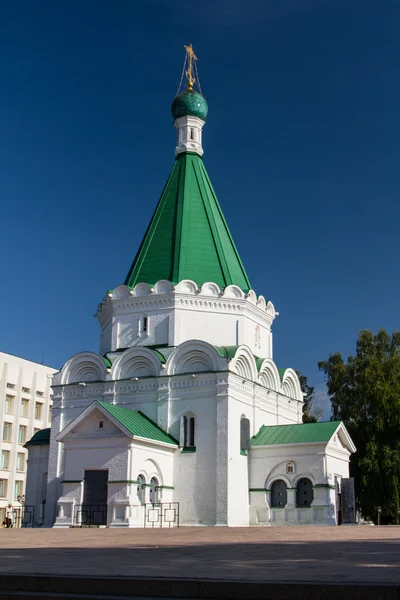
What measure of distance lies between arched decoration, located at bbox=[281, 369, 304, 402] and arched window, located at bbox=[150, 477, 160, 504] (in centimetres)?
679

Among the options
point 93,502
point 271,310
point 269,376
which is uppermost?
point 271,310

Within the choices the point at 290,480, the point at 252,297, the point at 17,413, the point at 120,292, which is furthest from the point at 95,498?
the point at 17,413

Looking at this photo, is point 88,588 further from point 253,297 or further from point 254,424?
point 253,297

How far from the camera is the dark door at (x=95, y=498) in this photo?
2273cm

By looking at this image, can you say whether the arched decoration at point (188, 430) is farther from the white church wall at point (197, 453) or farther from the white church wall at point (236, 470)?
the white church wall at point (236, 470)

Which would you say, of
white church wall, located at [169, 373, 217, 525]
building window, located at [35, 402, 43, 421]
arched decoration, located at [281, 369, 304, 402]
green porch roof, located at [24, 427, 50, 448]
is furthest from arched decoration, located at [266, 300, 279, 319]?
building window, located at [35, 402, 43, 421]

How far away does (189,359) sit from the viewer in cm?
2478

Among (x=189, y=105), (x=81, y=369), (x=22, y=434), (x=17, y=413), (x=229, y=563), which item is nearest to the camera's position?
(x=229, y=563)

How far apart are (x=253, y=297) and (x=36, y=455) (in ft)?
33.0

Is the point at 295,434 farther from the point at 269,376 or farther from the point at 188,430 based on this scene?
the point at 188,430

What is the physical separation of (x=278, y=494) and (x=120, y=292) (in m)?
9.19

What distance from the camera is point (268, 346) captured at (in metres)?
28.4

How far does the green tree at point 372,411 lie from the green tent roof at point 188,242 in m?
6.69

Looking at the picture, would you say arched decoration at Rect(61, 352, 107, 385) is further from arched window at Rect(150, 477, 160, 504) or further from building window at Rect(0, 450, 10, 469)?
building window at Rect(0, 450, 10, 469)
